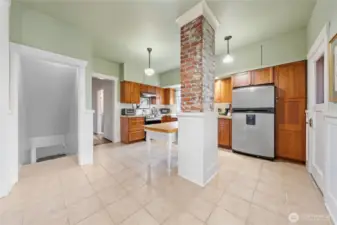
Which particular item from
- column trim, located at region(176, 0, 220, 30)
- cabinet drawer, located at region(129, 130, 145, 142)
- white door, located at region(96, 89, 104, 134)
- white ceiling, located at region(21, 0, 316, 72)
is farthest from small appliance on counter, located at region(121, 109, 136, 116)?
column trim, located at region(176, 0, 220, 30)

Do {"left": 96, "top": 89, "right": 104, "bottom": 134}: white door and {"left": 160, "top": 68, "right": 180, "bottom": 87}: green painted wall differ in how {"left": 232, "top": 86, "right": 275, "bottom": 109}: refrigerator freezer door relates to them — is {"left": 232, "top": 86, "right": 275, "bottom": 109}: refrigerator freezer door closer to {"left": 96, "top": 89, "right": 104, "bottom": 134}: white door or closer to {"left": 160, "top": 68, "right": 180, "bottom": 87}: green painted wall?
{"left": 160, "top": 68, "right": 180, "bottom": 87}: green painted wall

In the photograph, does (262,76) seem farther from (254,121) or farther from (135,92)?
(135,92)

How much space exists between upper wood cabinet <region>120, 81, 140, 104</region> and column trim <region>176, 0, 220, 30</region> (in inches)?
123

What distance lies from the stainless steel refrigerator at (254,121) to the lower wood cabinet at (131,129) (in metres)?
3.05

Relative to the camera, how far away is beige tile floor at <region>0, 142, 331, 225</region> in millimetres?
1517

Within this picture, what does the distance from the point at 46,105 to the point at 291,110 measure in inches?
219

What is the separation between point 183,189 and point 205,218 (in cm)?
59

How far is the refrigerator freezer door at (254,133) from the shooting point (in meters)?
3.21

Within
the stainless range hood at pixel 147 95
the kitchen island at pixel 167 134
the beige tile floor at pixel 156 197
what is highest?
the stainless range hood at pixel 147 95

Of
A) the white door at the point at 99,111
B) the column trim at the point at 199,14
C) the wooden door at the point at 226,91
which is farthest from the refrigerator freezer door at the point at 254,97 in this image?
the white door at the point at 99,111

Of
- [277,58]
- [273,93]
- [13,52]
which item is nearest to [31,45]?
[13,52]

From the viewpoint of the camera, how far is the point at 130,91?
5.23 m

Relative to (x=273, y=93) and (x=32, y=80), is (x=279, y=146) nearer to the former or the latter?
(x=273, y=93)

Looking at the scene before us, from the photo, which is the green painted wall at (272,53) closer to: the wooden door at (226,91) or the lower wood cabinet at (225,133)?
the wooden door at (226,91)
